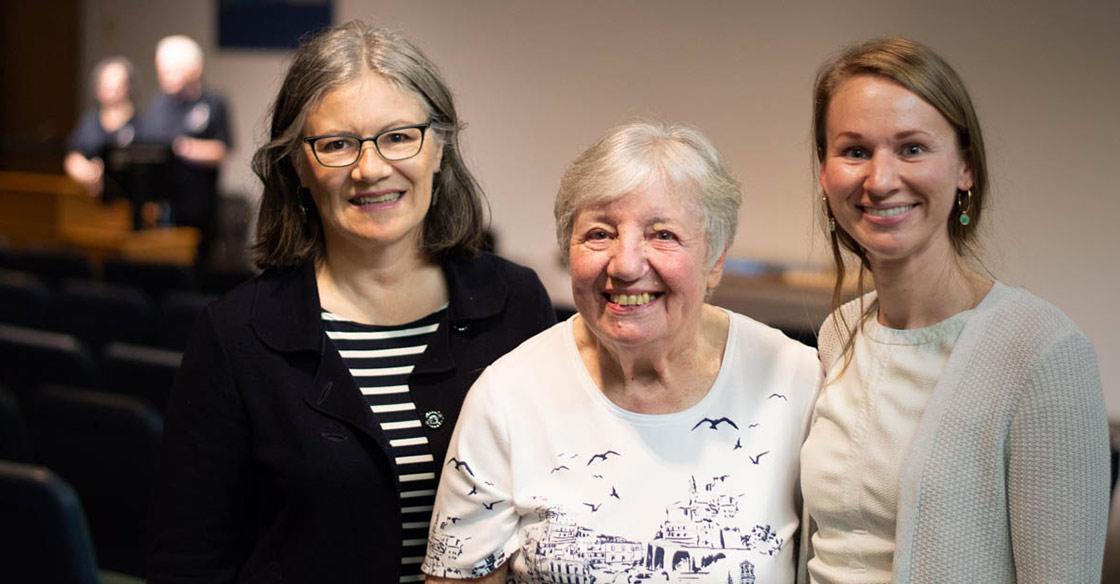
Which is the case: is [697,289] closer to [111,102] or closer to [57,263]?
[57,263]

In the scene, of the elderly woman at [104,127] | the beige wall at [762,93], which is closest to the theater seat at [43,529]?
the beige wall at [762,93]

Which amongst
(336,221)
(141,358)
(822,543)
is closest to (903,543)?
(822,543)

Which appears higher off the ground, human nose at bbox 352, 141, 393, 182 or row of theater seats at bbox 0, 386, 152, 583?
human nose at bbox 352, 141, 393, 182

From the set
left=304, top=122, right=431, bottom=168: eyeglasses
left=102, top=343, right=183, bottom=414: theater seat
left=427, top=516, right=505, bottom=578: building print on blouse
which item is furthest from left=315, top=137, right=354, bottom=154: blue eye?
left=102, top=343, right=183, bottom=414: theater seat

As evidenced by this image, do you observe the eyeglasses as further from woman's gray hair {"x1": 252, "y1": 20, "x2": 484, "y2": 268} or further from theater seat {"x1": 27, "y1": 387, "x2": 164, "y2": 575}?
theater seat {"x1": 27, "y1": 387, "x2": 164, "y2": 575}

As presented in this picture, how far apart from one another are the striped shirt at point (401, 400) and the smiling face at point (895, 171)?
797 mm

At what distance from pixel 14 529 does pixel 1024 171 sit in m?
5.96

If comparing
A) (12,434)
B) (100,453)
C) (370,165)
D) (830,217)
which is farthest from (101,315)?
(830,217)

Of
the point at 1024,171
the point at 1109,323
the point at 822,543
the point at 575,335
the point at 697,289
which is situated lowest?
the point at 1109,323

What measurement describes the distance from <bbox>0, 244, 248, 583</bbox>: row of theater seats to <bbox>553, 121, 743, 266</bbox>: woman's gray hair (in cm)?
111

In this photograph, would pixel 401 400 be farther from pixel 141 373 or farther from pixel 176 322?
pixel 176 322

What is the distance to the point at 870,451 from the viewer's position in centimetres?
182

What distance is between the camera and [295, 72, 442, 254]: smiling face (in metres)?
2.14

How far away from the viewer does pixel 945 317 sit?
181cm
